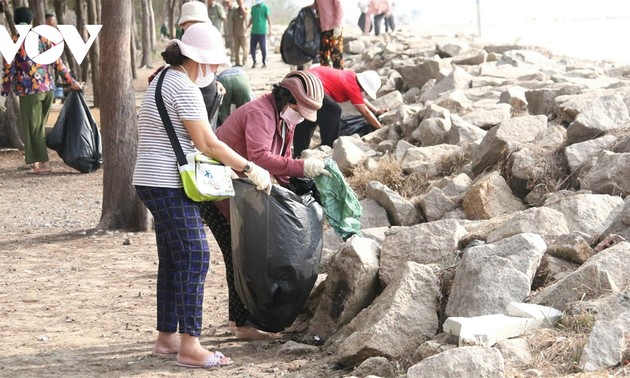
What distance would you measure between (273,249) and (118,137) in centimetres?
391

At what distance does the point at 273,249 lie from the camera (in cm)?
566

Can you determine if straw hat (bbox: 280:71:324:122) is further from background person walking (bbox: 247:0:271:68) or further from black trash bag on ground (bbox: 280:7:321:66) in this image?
background person walking (bbox: 247:0:271:68)

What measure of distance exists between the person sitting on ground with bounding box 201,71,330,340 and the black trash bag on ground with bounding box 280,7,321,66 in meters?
7.01

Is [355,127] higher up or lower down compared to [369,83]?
lower down

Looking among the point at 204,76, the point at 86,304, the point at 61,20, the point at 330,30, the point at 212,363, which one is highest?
the point at 204,76

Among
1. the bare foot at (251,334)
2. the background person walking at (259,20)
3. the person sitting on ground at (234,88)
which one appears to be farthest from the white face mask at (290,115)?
the background person walking at (259,20)

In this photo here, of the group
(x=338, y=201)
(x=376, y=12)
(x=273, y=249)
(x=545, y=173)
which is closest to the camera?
(x=273, y=249)

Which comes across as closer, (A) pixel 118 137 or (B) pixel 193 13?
(B) pixel 193 13

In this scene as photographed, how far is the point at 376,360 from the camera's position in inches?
198

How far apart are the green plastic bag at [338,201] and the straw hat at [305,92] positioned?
0.30 metres

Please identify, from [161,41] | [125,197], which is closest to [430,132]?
[125,197]

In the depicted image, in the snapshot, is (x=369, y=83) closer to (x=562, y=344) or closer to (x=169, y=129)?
(x=169, y=129)

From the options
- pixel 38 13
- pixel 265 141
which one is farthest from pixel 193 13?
pixel 38 13

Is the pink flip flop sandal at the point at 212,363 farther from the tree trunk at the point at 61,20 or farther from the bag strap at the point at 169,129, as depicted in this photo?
the tree trunk at the point at 61,20
